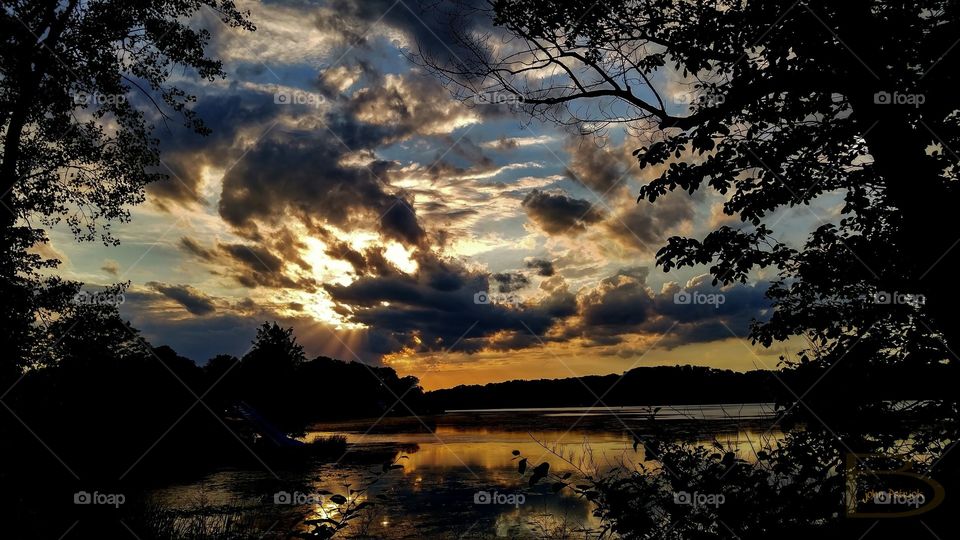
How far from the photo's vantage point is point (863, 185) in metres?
7.22

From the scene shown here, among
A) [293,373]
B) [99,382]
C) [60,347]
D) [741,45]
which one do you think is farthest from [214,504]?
[293,373]

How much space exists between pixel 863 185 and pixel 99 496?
13597 millimetres

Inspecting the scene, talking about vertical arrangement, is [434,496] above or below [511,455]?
above

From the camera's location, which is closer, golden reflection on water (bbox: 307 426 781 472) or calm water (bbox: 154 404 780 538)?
calm water (bbox: 154 404 780 538)

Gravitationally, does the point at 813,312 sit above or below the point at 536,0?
below

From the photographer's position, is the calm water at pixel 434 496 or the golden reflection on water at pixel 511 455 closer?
the calm water at pixel 434 496

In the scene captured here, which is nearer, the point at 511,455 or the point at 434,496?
the point at 434,496

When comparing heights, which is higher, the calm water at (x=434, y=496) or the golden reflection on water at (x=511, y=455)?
the calm water at (x=434, y=496)

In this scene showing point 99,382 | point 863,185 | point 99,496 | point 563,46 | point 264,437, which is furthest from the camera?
point 264,437

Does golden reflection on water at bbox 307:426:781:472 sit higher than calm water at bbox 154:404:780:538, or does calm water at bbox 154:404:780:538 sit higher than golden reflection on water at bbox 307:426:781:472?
calm water at bbox 154:404:780:538

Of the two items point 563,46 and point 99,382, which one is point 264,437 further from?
point 563,46

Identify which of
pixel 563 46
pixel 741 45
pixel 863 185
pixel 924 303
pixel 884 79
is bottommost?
pixel 924 303

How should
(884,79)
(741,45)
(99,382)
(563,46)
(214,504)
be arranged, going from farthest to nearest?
(99,382) < (214,504) < (563,46) < (741,45) < (884,79)

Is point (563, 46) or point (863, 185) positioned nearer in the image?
point (863, 185)
